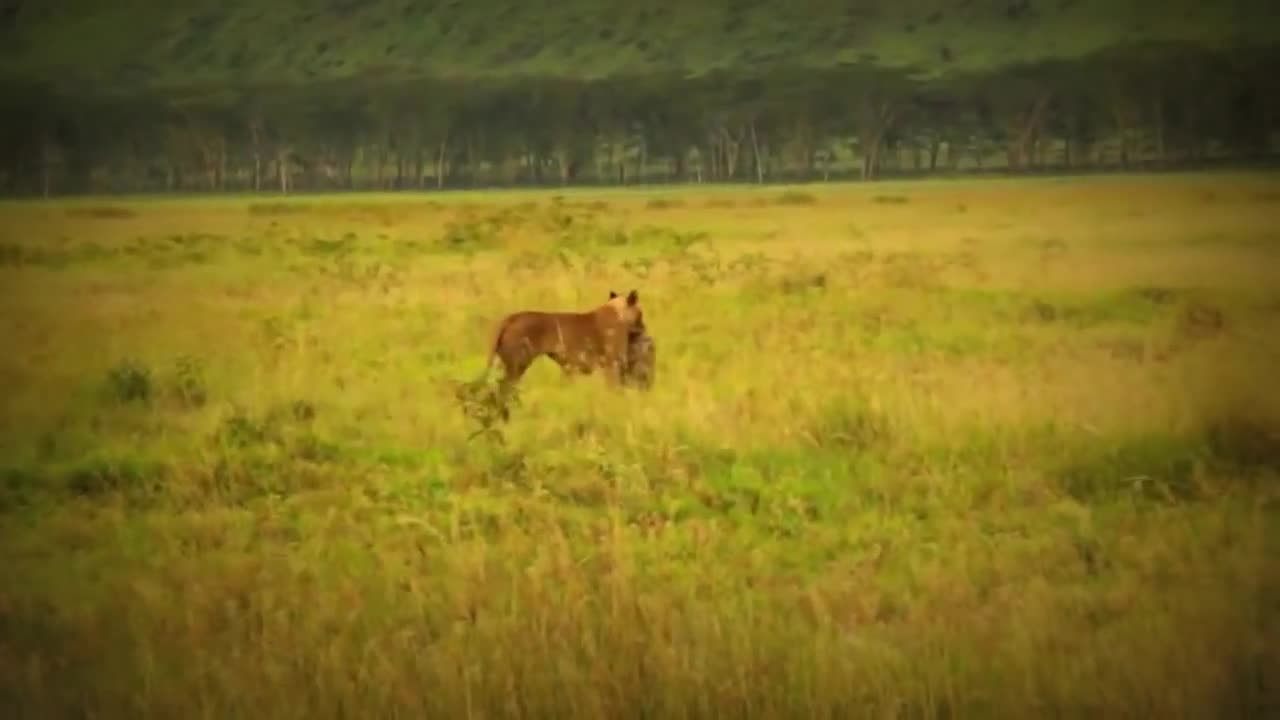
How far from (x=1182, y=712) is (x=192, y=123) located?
259cm

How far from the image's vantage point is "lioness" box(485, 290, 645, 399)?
3.12 m

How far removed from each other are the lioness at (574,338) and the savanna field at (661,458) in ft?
0.15

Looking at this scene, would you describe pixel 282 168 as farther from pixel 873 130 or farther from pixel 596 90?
pixel 873 130

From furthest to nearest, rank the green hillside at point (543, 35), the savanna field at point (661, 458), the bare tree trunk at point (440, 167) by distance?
the bare tree trunk at point (440, 167) → the green hillside at point (543, 35) → the savanna field at point (661, 458)

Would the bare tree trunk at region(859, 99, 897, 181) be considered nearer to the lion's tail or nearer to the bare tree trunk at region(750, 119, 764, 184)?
the bare tree trunk at region(750, 119, 764, 184)

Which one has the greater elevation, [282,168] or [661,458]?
[282,168]

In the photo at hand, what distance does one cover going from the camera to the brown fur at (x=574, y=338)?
312 cm

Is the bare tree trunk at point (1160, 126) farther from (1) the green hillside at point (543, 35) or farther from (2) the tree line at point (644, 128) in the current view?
(1) the green hillside at point (543, 35)

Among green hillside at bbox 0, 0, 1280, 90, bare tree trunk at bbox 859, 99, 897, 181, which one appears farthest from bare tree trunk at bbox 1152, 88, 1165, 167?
bare tree trunk at bbox 859, 99, 897, 181

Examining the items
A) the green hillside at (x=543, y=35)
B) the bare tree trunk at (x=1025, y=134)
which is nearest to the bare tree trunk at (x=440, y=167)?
the green hillside at (x=543, y=35)

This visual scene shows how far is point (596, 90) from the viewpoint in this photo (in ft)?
10.4

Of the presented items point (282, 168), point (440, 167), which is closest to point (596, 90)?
point (440, 167)

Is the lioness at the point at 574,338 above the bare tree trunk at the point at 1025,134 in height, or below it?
below

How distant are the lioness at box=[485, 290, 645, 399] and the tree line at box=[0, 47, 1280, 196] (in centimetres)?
33
